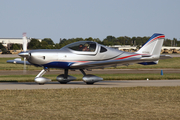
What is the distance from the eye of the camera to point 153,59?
20078 millimetres

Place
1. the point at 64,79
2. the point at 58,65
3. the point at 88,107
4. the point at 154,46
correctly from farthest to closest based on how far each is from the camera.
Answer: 1. the point at 154,46
2. the point at 64,79
3. the point at 58,65
4. the point at 88,107

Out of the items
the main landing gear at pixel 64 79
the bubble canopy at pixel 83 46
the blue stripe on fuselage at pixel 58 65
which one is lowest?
the main landing gear at pixel 64 79

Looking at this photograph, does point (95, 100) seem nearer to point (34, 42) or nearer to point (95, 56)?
point (95, 56)

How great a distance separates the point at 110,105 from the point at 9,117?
3.78 metres

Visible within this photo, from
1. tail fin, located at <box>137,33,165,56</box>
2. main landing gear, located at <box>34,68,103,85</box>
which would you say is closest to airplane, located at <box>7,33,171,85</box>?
main landing gear, located at <box>34,68,103,85</box>

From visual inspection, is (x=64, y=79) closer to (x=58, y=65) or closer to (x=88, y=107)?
(x=58, y=65)

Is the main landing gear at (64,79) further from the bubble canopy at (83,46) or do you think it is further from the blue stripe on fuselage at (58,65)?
the bubble canopy at (83,46)

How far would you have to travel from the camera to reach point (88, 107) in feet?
33.9

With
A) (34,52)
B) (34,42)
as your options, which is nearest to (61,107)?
(34,52)

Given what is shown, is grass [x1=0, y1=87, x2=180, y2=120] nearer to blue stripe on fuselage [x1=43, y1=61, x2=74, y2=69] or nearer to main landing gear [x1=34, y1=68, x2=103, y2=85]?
main landing gear [x1=34, y1=68, x2=103, y2=85]

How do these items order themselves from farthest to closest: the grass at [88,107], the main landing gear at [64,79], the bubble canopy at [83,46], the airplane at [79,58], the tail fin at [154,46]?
1. the tail fin at [154,46]
2. the bubble canopy at [83,46]
3. the main landing gear at [64,79]
4. the airplane at [79,58]
5. the grass at [88,107]

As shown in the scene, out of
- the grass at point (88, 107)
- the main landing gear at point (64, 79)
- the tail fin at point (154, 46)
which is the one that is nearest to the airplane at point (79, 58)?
the main landing gear at point (64, 79)

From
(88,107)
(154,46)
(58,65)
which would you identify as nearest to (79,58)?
(58,65)

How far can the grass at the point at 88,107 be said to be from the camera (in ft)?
29.2
